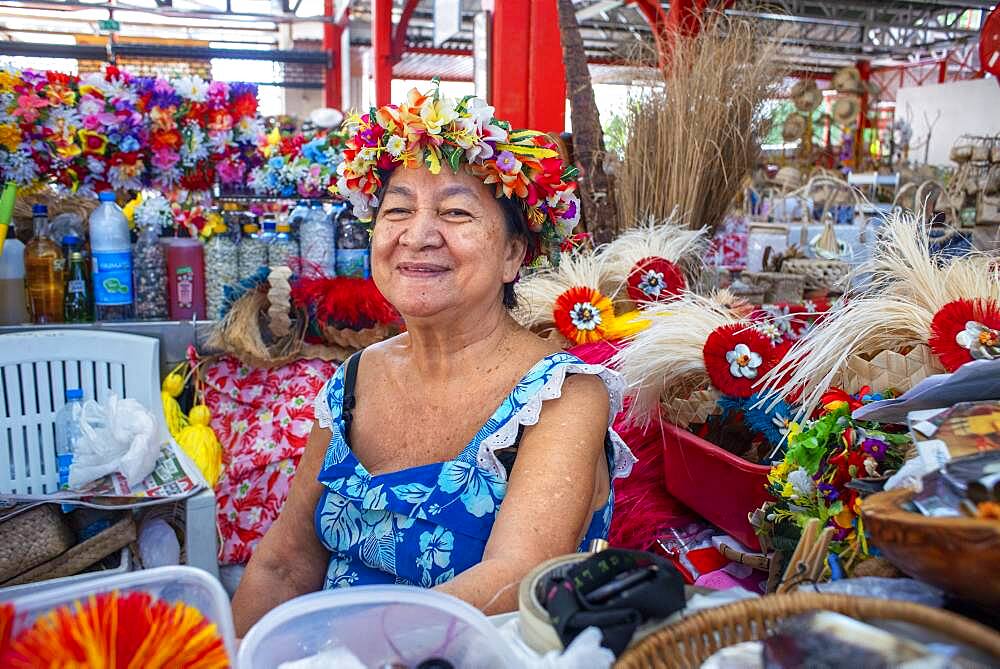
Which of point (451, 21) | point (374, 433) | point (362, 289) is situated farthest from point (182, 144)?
point (451, 21)

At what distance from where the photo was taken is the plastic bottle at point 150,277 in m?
Result: 3.07

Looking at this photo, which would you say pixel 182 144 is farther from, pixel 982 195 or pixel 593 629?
pixel 982 195

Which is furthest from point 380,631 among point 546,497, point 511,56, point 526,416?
point 511,56

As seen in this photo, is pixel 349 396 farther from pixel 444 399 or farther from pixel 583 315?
pixel 583 315

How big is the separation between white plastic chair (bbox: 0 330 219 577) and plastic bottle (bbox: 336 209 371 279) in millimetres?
801

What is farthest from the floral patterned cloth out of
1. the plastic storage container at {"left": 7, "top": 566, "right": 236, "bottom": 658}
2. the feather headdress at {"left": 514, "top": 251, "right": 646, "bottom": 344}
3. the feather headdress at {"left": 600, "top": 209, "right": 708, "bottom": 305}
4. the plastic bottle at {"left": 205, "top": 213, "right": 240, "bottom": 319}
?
the plastic storage container at {"left": 7, "top": 566, "right": 236, "bottom": 658}

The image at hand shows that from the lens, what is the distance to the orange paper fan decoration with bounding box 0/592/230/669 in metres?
0.59

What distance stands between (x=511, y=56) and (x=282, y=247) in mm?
2255

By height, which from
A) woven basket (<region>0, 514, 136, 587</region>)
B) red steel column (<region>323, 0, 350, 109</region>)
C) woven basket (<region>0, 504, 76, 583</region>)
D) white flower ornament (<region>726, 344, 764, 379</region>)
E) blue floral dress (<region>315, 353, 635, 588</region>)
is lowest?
woven basket (<region>0, 514, 136, 587</region>)

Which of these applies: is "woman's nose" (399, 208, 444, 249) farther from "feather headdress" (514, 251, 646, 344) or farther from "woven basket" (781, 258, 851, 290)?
"woven basket" (781, 258, 851, 290)

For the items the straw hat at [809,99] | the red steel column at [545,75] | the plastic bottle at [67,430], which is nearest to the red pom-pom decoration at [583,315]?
the plastic bottle at [67,430]

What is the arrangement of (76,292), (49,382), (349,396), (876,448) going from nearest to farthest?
1. (876,448)
2. (349,396)
3. (49,382)
4. (76,292)

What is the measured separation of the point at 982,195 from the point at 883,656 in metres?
7.63

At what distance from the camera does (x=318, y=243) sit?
3264mm
